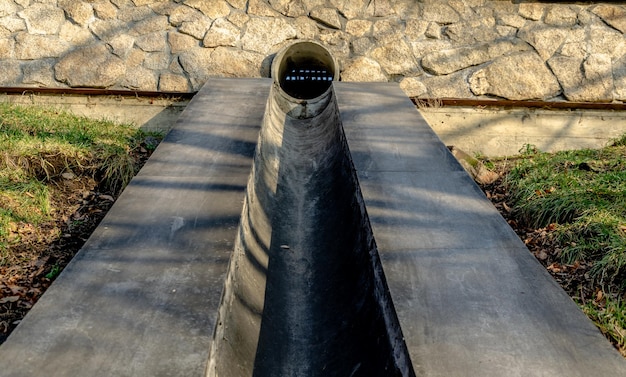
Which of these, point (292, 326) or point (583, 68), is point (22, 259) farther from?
point (583, 68)

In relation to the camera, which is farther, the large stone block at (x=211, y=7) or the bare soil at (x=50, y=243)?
the large stone block at (x=211, y=7)

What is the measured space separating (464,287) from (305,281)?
1358mm

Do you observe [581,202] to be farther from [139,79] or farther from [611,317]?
[139,79]

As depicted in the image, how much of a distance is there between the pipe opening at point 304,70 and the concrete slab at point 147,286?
2831 millimetres

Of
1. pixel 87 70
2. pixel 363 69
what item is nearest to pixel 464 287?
pixel 363 69

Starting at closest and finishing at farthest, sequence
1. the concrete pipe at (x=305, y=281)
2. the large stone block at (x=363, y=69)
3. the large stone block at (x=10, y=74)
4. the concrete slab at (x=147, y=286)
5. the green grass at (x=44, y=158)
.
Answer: the concrete slab at (x=147, y=286), the concrete pipe at (x=305, y=281), the green grass at (x=44, y=158), the large stone block at (x=10, y=74), the large stone block at (x=363, y=69)

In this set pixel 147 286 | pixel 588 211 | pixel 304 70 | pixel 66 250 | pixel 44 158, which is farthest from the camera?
pixel 304 70

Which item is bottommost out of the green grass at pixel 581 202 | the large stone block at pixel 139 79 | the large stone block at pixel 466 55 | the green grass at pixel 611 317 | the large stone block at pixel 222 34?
the large stone block at pixel 139 79

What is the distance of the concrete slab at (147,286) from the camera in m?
1.81

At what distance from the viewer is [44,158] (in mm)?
4023

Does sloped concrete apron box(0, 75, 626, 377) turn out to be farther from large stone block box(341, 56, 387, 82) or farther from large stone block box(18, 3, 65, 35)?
large stone block box(18, 3, 65, 35)

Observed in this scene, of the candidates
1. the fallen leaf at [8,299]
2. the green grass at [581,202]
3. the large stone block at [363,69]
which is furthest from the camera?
the large stone block at [363,69]

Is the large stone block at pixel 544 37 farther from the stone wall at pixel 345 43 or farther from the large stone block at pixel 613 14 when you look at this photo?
the large stone block at pixel 613 14

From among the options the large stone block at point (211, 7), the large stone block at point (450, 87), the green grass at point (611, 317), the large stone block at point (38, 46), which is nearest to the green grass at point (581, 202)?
the green grass at point (611, 317)
